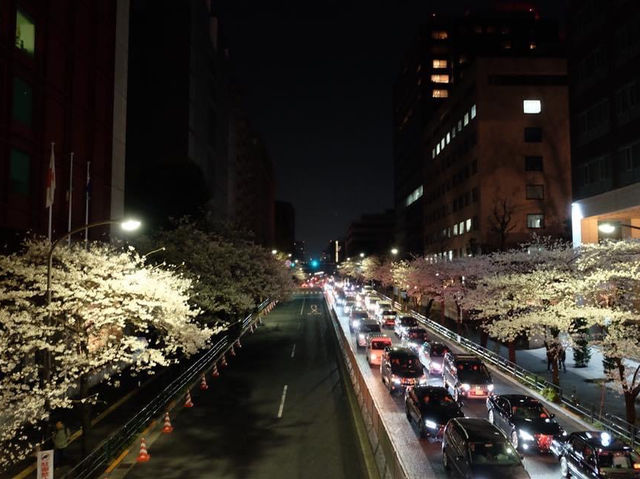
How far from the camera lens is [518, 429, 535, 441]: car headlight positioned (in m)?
19.1

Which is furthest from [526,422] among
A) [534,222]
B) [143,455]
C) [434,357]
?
[534,222]

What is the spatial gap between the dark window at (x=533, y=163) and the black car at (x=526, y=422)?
56.9 meters

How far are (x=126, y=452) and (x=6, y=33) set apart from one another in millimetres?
19650

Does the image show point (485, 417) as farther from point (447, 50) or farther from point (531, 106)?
point (447, 50)

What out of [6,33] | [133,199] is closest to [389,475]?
[6,33]

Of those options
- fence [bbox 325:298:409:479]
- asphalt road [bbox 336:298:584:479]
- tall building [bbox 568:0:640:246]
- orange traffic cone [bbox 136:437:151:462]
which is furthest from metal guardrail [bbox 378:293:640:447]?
orange traffic cone [bbox 136:437:151:462]

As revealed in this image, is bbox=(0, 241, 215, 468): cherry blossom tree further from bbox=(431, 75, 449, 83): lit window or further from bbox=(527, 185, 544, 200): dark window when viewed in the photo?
bbox=(431, 75, 449, 83): lit window

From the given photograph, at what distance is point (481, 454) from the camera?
632 inches

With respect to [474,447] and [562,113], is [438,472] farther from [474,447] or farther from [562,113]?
[562,113]

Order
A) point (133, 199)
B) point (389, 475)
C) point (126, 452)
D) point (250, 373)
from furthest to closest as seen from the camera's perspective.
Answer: point (133, 199)
point (250, 373)
point (126, 452)
point (389, 475)

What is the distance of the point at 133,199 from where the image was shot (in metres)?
58.8

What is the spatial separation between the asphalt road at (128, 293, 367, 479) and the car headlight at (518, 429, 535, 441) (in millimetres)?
5757

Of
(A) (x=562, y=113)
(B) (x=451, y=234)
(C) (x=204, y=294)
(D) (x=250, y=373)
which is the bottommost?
(D) (x=250, y=373)

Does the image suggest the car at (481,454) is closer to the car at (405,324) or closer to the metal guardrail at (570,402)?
the metal guardrail at (570,402)
